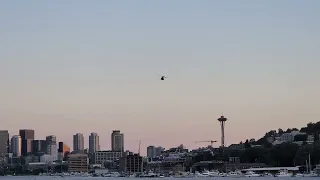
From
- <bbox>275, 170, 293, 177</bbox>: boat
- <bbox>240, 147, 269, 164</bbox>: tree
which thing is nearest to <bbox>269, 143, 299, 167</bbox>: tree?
<bbox>240, 147, 269, 164</bbox>: tree

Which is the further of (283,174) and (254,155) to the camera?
(254,155)

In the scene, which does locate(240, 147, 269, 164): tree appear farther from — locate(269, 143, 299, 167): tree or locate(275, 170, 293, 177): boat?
locate(275, 170, 293, 177): boat

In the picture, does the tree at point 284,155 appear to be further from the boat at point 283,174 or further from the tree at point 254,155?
the boat at point 283,174

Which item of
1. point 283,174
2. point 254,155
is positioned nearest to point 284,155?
point 254,155

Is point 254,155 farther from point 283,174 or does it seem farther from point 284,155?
point 283,174

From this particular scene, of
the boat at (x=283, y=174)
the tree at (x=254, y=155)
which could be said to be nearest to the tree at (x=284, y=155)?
the tree at (x=254, y=155)

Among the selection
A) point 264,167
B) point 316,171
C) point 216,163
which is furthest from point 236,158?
point 316,171

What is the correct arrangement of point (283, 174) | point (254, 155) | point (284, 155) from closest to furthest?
point (283, 174), point (284, 155), point (254, 155)

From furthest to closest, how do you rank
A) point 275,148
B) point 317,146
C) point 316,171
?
1. point 275,148
2. point 317,146
3. point 316,171

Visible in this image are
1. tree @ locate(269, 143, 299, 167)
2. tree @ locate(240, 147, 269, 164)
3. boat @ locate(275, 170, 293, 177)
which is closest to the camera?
boat @ locate(275, 170, 293, 177)

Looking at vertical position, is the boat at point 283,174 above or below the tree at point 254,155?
below

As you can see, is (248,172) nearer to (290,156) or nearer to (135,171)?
(290,156)
